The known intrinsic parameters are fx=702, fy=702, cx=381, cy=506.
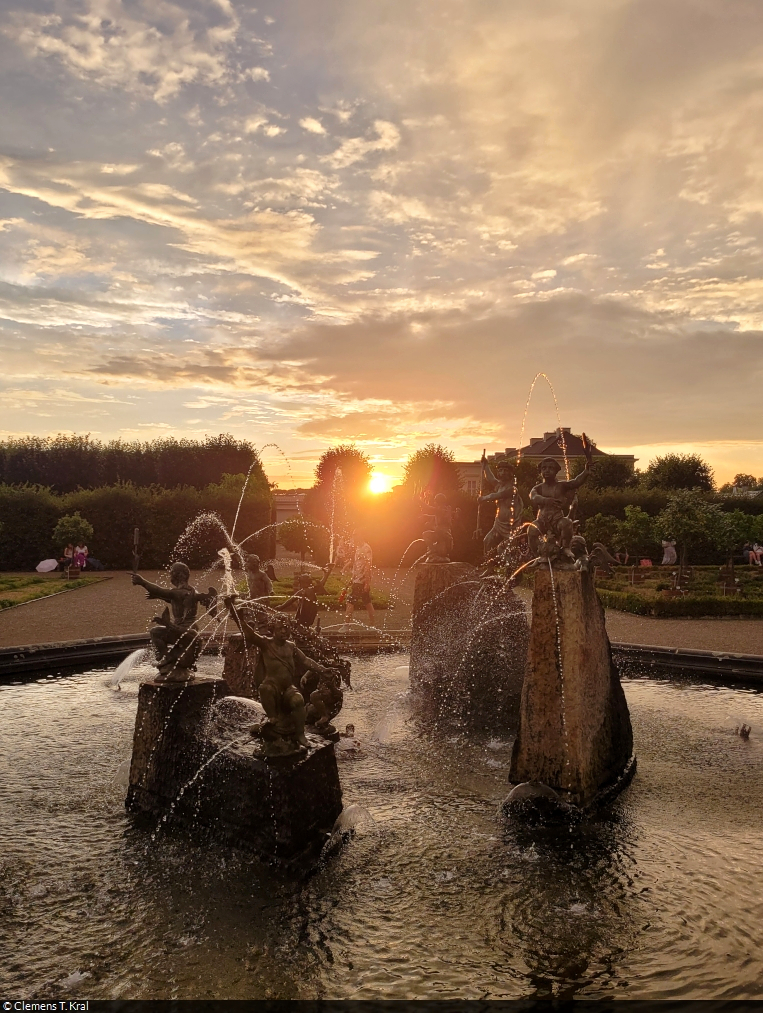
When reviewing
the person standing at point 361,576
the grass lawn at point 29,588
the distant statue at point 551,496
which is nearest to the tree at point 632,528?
the person standing at point 361,576

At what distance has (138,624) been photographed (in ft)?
59.4

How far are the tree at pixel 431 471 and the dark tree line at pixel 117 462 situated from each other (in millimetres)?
12601

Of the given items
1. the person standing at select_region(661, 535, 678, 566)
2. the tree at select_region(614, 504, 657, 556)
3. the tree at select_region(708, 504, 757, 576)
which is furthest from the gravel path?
the person standing at select_region(661, 535, 678, 566)

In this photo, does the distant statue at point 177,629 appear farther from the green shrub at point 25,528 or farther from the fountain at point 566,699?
the green shrub at point 25,528

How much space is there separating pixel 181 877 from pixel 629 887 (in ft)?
11.7

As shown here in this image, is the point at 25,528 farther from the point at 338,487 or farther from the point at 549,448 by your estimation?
the point at 549,448

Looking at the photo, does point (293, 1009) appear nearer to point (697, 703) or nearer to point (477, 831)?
point (477, 831)

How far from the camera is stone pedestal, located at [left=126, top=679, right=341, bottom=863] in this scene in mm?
5852

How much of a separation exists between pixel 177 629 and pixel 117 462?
52652mm

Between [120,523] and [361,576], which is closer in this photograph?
[361,576]

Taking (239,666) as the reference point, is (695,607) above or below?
below

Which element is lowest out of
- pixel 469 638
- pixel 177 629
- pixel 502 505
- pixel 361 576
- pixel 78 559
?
pixel 78 559

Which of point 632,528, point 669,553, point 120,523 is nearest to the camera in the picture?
point 632,528

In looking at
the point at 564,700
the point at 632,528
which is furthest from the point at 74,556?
the point at 564,700
